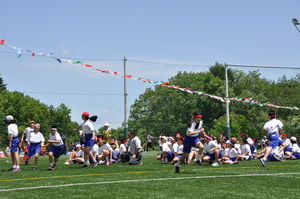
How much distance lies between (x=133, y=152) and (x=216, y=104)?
4387cm

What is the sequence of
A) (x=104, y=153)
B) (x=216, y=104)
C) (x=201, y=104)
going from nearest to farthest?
(x=104, y=153) → (x=201, y=104) → (x=216, y=104)

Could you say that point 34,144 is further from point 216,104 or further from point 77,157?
point 216,104

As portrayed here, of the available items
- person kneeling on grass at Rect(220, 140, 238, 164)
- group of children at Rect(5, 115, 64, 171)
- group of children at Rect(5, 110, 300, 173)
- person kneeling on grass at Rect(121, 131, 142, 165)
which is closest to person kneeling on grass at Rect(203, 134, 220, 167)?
group of children at Rect(5, 110, 300, 173)

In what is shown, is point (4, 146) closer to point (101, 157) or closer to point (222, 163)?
point (101, 157)

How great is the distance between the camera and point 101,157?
1752cm

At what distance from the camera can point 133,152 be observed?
56.0 feet

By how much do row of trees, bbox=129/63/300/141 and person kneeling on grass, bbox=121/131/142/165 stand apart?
701 inches

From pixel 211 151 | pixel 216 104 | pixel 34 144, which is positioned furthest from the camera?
pixel 216 104

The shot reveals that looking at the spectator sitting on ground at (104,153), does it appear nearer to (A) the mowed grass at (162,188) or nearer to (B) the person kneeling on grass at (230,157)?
(B) the person kneeling on grass at (230,157)

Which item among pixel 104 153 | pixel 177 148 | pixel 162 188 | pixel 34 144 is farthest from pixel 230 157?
pixel 162 188

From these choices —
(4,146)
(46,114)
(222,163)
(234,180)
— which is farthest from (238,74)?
(234,180)

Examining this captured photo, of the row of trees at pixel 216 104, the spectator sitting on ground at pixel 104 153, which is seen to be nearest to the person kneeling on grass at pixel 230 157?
the spectator sitting on ground at pixel 104 153

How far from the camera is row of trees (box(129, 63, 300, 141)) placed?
43625 millimetres

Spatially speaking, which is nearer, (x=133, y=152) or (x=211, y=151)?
(x=211, y=151)
